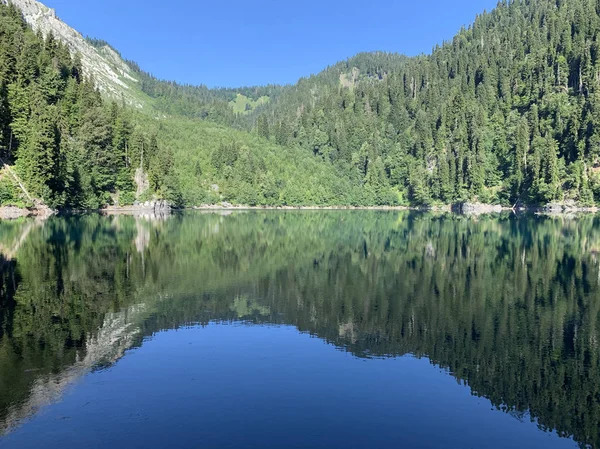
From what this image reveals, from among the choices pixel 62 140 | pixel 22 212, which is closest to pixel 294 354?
pixel 22 212

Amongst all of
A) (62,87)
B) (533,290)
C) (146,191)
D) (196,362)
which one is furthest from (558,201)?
(196,362)

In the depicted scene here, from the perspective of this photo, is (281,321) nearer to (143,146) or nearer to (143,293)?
(143,293)

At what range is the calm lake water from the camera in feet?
59.2

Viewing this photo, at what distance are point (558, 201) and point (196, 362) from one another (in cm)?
17984

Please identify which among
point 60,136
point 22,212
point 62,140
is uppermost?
point 60,136

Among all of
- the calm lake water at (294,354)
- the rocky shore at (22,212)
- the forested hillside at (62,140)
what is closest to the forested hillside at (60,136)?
the forested hillside at (62,140)

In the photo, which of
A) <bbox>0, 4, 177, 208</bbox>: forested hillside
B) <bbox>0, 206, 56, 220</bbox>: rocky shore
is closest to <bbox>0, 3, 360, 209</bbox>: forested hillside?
<bbox>0, 4, 177, 208</bbox>: forested hillside

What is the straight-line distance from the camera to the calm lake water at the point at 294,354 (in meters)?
18.0

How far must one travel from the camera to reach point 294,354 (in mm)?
26641

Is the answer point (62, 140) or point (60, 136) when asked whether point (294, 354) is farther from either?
point (62, 140)

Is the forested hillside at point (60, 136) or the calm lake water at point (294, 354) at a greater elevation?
the forested hillside at point (60, 136)

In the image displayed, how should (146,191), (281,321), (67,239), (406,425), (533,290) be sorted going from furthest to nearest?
(146,191)
(67,239)
(533,290)
(281,321)
(406,425)

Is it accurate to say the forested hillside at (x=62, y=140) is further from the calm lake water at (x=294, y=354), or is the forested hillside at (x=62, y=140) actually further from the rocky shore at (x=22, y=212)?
the calm lake water at (x=294, y=354)

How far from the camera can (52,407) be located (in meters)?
19.0
